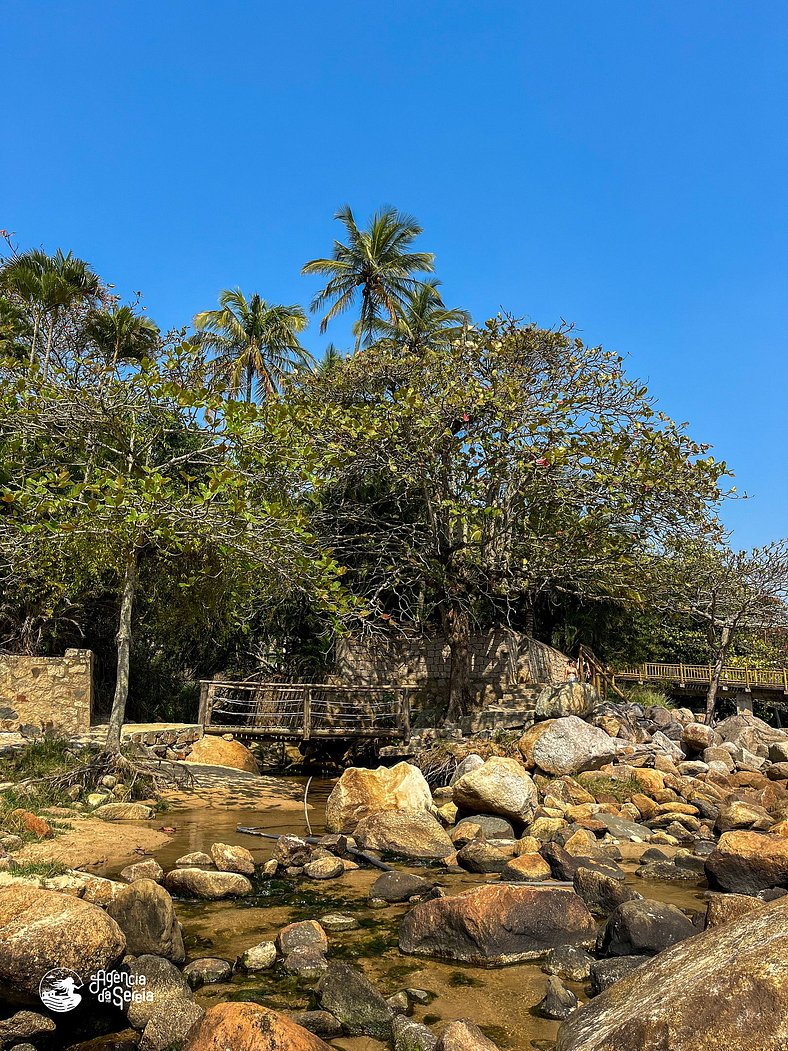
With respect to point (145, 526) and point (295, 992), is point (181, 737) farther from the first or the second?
point (295, 992)

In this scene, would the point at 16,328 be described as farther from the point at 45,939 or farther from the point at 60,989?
the point at 60,989

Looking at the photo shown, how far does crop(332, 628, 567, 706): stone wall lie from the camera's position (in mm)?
18266

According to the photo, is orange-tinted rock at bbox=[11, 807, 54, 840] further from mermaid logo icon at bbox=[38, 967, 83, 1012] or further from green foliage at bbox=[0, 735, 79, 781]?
mermaid logo icon at bbox=[38, 967, 83, 1012]

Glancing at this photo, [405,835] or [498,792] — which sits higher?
[498,792]

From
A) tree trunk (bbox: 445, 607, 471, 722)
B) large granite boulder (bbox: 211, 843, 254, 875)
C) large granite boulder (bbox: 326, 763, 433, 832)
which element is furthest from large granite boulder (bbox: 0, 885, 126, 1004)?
tree trunk (bbox: 445, 607, 471, 722)

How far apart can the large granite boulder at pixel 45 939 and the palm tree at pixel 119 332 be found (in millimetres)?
16267

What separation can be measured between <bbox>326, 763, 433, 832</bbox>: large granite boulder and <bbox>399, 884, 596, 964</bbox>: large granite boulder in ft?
12.4

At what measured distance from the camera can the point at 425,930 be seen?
18.9ft

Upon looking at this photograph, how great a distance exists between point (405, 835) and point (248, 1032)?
18.0 feet

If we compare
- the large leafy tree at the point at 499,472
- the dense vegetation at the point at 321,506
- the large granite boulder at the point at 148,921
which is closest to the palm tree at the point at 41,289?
the dense vegetation at the point at 321,506

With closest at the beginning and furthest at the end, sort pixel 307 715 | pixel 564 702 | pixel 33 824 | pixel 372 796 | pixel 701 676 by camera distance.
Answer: pixel 33 824, pixel 372 796, pixel 564 702, pixel 307 715, pixel 701 676

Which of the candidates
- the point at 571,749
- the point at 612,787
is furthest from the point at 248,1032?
the point at 571,749

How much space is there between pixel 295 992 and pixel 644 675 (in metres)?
21.1

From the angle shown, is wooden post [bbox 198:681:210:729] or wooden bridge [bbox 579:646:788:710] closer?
wooden post [bbox 198:681:210:729]
